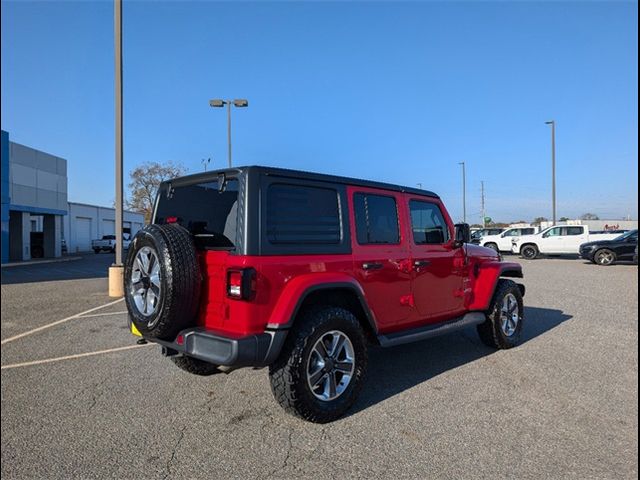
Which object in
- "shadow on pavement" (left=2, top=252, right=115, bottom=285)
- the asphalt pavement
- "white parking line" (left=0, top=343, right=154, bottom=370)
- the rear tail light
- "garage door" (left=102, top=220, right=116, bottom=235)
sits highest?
"garage door" (left=102, top=220, right=116, bottom=235)

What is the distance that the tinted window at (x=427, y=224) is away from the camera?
465cm

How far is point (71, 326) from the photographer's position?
666 centimetres

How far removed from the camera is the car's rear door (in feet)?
12.9

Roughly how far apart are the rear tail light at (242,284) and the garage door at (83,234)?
40871 mm

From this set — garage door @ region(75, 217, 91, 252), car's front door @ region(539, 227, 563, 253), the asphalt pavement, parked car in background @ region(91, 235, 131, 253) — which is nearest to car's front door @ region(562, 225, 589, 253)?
car's front door @ region(539, 227, 563, 253)

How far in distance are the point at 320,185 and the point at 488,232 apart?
93.2 ft

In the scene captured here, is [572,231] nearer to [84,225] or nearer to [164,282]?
[164,282]

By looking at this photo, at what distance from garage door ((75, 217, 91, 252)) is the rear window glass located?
3954cm

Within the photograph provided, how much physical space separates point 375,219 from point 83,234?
1628 inches

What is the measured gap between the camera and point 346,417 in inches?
137

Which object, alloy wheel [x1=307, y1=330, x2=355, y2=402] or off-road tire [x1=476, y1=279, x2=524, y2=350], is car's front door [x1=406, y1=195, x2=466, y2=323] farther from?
alloy wheel [x1=307, y1=330, x2=355, y2=402]

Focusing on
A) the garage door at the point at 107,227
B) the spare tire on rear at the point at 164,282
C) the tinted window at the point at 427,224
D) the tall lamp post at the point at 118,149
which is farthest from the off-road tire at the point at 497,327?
the garage door at the point at 107,227

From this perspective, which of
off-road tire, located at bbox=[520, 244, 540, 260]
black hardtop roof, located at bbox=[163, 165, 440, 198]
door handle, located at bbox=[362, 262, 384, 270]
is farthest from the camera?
off-road tire, located at bbox=[520, 244, 540, 260]

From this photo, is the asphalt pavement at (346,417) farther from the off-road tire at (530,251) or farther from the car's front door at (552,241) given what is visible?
Answer: the off-road tire at (530,251)
